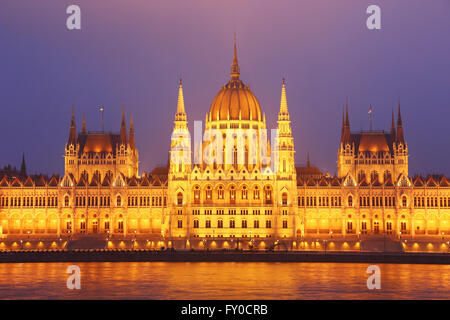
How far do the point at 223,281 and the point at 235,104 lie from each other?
6049 centimetres

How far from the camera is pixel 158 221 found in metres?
144

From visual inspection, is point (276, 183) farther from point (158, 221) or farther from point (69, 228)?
point (69, 228)

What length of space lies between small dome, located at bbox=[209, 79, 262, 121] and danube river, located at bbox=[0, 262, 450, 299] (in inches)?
1590

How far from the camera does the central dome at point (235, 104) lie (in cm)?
14700

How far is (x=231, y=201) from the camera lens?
455ft

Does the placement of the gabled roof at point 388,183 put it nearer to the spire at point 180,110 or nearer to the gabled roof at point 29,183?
the spire at point 180,110

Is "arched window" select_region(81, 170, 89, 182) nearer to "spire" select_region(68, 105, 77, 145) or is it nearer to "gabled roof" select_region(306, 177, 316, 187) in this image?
"spire" select_region(68, 105, 77, 145)

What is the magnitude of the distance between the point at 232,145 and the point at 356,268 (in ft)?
148

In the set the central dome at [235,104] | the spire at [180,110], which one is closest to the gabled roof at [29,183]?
the spire at [180,110]

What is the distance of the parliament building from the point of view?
137 m

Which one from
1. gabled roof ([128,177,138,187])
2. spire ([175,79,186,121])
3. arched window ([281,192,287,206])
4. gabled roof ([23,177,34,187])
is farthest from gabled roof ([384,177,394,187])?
gabled roof ([23,177,34,187])

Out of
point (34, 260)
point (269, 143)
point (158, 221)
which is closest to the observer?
point (34, 260)
